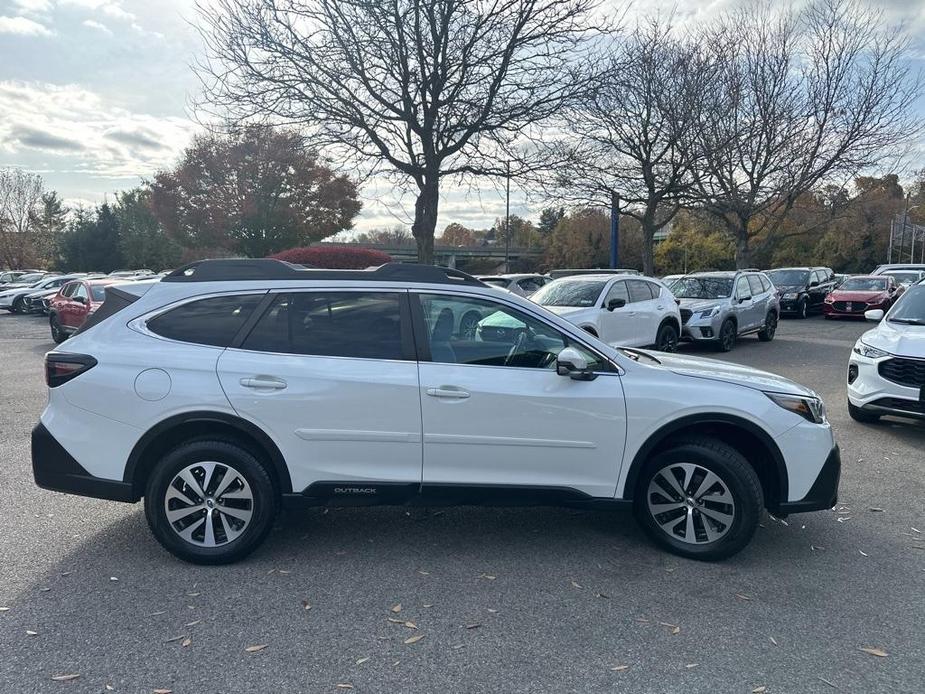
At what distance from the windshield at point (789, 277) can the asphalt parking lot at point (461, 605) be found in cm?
2049

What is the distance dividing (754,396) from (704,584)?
1125mm

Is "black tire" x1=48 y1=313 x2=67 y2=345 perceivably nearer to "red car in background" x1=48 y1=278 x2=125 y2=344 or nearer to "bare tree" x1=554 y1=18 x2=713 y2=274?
"red car in background" x1=48 y1=278 x2=125 y2=344

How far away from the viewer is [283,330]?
404 centimetres

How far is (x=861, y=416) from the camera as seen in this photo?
7.44m

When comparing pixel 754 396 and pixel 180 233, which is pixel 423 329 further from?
pixel 180 233

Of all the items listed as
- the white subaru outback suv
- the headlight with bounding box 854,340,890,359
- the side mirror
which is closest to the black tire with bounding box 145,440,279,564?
the white subaru outback suv

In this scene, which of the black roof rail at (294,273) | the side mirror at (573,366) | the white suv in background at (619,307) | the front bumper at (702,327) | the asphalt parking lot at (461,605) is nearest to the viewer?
the asphalt parking lot at (461,605)

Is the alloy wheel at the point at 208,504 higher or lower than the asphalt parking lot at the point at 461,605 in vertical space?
higher

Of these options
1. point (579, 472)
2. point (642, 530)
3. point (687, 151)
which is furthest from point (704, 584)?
point (687, 151)

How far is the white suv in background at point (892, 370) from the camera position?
21.2 ft

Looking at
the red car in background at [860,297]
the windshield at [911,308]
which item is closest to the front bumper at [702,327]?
the windshield at [911,308]

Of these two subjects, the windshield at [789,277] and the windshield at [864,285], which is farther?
the windshield at [789,277]

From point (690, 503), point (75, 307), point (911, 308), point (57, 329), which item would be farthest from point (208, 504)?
point (57, 329)

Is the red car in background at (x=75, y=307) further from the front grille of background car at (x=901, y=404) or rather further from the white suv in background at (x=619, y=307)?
the front grille of background car at (x=901, y=404)
